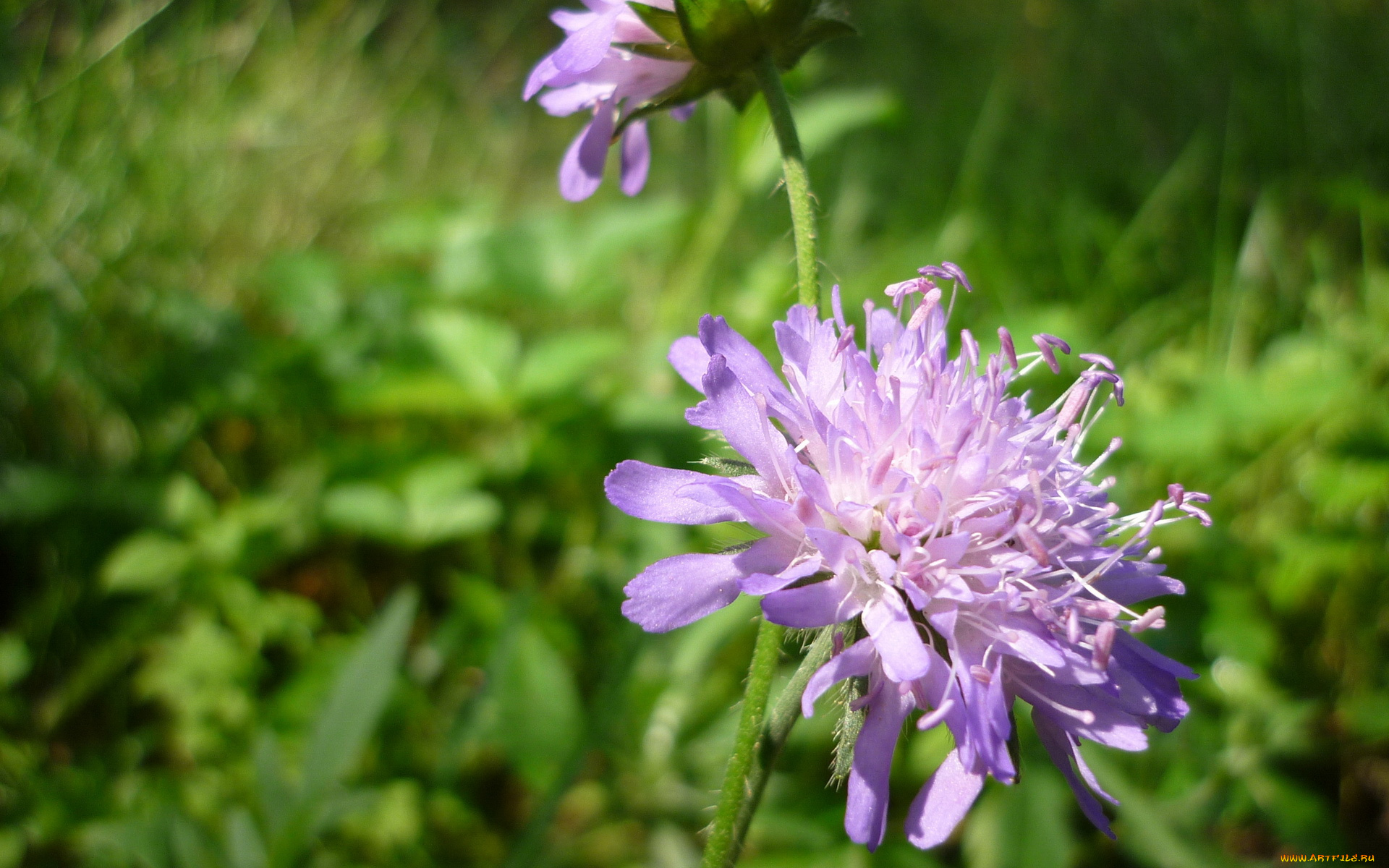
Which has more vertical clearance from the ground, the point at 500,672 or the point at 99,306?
the point at 99,306

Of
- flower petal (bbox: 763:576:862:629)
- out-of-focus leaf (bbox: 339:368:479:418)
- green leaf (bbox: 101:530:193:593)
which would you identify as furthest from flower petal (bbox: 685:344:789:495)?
green leaf (bbox: 101:530:193:593)

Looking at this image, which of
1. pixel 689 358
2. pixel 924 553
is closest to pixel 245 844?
pixel 689 358

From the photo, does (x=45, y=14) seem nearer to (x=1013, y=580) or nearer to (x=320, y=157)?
(x=320, y=157)

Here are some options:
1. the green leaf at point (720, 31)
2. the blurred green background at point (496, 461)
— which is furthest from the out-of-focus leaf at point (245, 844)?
the green leaf at point (720, 31)

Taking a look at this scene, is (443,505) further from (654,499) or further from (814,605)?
(814,605)

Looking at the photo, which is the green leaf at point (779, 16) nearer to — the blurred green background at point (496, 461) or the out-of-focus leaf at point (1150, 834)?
the blurred green background at point (496, 461)

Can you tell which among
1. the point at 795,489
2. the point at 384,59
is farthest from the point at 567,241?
the point at 384,59

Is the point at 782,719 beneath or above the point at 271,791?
above

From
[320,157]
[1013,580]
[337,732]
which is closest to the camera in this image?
[1013,580]
